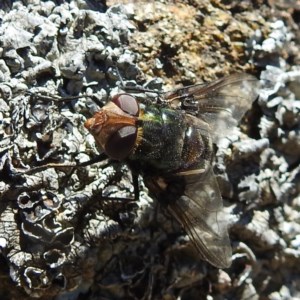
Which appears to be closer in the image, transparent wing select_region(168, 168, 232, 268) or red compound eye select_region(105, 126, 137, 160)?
red compound eye select_region(105, 126, 137, 160)

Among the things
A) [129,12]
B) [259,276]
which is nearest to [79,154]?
[129,12]

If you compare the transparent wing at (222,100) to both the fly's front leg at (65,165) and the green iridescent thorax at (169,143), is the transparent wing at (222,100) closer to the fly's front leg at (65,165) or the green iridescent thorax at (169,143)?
the green iridescent thorax at (169,143)

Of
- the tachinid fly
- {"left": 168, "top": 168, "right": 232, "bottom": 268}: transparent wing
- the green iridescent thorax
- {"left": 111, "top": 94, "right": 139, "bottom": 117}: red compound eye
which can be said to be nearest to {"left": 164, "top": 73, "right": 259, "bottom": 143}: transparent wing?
the tachinid fly

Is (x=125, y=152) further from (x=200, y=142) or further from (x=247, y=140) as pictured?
(x=247, y=140)

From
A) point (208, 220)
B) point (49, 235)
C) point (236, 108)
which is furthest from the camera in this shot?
point (236, 108)

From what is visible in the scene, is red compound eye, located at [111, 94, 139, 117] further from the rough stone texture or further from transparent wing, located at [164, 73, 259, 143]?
transparent wing, located at [164, 73, 259, 143]

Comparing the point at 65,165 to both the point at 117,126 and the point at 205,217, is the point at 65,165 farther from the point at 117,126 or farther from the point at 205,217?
the point at 205,217
